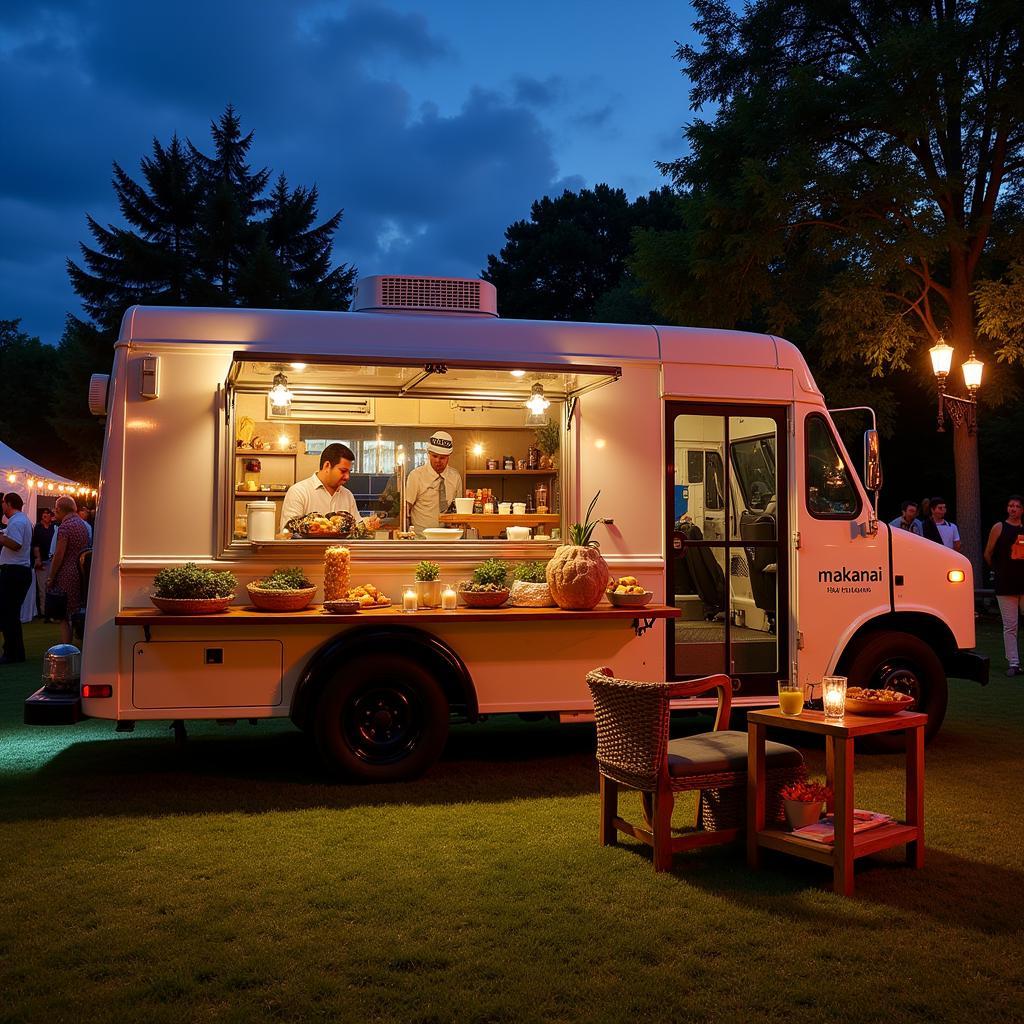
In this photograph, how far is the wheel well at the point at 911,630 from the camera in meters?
7.56

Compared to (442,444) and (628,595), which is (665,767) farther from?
(442,444)

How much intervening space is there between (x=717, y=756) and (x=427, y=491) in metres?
4.92

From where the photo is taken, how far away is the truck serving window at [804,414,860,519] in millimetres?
7500

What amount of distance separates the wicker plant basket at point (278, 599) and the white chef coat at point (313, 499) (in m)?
1.86

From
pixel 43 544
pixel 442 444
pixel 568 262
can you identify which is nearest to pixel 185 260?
pixel 568 262

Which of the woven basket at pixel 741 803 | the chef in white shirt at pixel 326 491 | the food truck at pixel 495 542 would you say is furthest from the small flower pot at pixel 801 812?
the chef in white shirt at pixel 326 491

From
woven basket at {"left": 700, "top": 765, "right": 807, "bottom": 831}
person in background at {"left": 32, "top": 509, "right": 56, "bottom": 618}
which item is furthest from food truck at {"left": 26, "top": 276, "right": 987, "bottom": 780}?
person in background at {"left": 32, "top": 509, "right": 56, "bottom": 618}

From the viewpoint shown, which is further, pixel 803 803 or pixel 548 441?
pixel 548 441

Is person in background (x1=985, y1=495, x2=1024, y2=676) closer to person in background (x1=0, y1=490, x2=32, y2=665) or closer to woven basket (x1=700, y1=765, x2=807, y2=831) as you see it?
woven basket (x1=700, y1=765, x2=807, y2=831)

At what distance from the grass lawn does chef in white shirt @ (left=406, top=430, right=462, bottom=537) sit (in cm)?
296

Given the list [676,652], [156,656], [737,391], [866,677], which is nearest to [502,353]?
[737,391]

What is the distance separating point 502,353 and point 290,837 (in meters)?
3.24

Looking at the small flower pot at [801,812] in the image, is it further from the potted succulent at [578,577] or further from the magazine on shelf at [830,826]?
the potted succulent at [578,577]

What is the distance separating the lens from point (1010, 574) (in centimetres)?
1174
